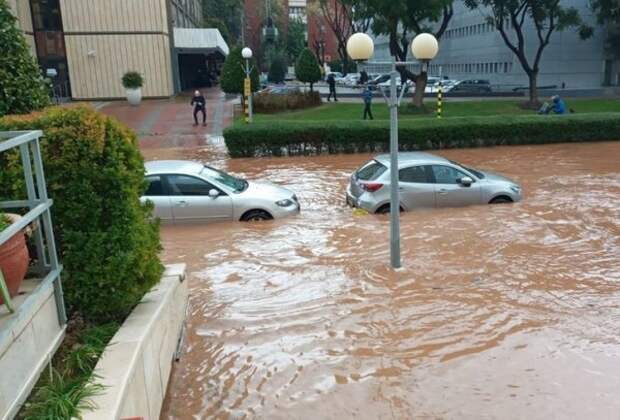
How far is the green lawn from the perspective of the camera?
27562 millimetres

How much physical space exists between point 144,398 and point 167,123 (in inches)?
928

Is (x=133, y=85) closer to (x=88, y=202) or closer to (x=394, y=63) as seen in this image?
(x=394, y=63)

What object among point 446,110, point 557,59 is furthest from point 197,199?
point 557,59

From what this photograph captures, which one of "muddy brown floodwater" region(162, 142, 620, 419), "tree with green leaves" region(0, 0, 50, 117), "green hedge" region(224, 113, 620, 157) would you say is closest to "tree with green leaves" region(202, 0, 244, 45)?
"green hedge" region(224, 113, 620, 157)

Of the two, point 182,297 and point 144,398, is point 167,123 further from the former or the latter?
point 144,398

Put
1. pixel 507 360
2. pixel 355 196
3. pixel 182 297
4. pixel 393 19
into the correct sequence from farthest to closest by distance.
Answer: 1. pixel 393 19
2. pixel 355 196
3. pixel 182 297
4. pixel 507 360

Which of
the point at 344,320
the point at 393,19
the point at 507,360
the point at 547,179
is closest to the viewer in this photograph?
the point at 507,360

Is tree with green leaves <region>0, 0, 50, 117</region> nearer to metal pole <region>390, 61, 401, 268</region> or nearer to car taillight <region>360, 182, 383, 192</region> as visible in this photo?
metal pole <region>390, 61, 401, 268</region>

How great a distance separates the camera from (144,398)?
386 cm

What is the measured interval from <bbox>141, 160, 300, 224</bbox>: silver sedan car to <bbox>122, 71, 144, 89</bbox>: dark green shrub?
22364 mm

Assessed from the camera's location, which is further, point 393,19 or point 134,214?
point 393,19

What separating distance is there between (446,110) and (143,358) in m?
28.0

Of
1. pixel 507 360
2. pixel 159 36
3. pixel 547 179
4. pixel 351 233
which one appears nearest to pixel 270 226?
pixel 351 233

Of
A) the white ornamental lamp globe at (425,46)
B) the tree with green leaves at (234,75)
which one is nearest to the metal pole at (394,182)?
the white ornamental lamp globe at (425,46)
